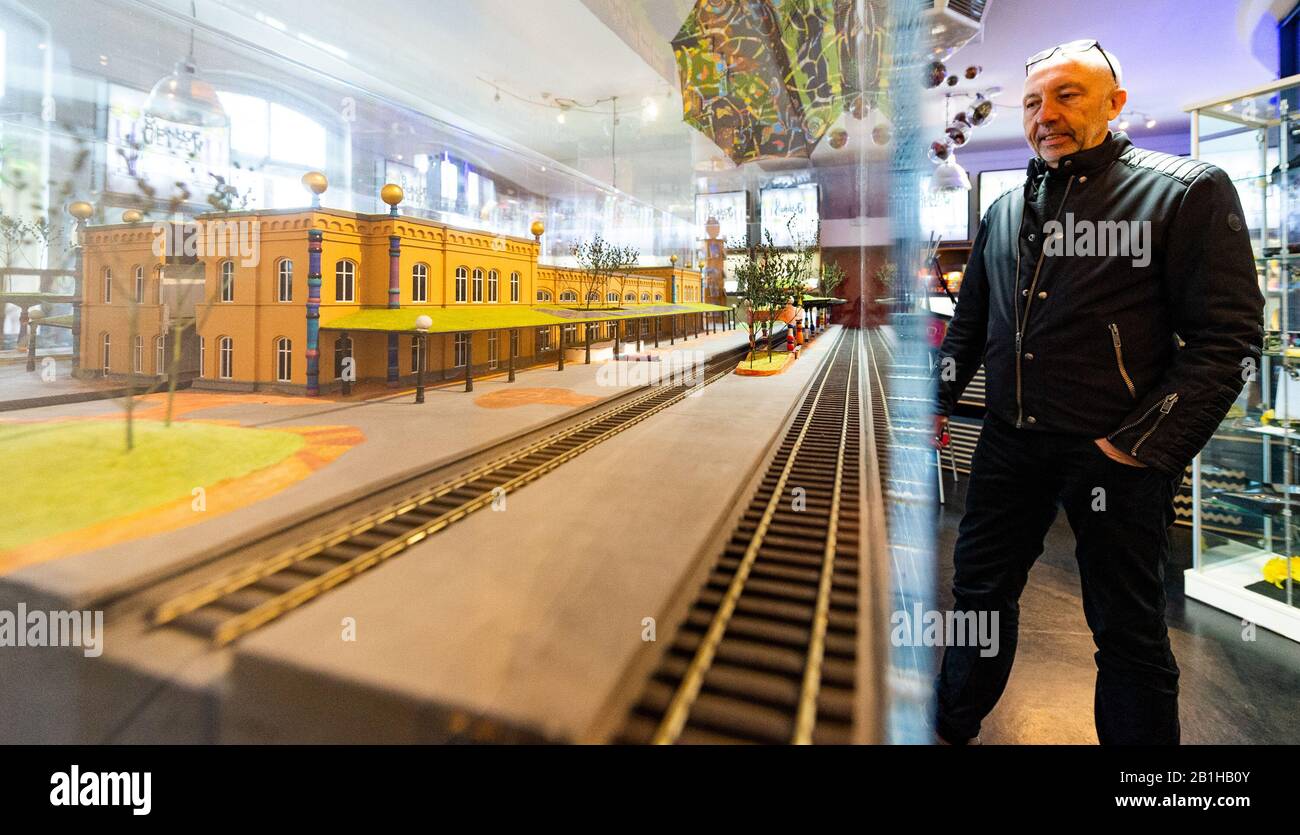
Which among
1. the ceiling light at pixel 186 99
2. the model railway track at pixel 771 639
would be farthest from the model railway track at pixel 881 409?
the ceiling light at pixel 186 99

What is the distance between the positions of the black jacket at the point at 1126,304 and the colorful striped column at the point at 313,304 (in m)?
2.10

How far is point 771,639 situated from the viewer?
1183 mm

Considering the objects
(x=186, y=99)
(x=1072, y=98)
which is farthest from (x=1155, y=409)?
(x=186, y=99)

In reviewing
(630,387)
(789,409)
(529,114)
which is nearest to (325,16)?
(529,114)

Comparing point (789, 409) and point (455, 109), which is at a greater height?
point (455, 109)

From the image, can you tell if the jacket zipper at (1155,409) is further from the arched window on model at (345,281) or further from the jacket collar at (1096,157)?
the arched window on model at (345,281)

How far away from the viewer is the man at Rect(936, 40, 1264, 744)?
1416mm

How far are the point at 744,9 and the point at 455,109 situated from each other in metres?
1.75

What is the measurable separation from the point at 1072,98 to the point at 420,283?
6.92 ft

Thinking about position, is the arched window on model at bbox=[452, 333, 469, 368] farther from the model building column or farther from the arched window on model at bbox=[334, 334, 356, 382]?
the arched window on model at bbox=[334, 334, 356, 382]

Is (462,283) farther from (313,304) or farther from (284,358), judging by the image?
(284,358)

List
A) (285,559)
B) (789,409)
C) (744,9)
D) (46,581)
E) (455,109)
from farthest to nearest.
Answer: (789,409) < (744,9) < (455,109) < (285,559) < (46,581)

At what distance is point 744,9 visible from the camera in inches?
109
